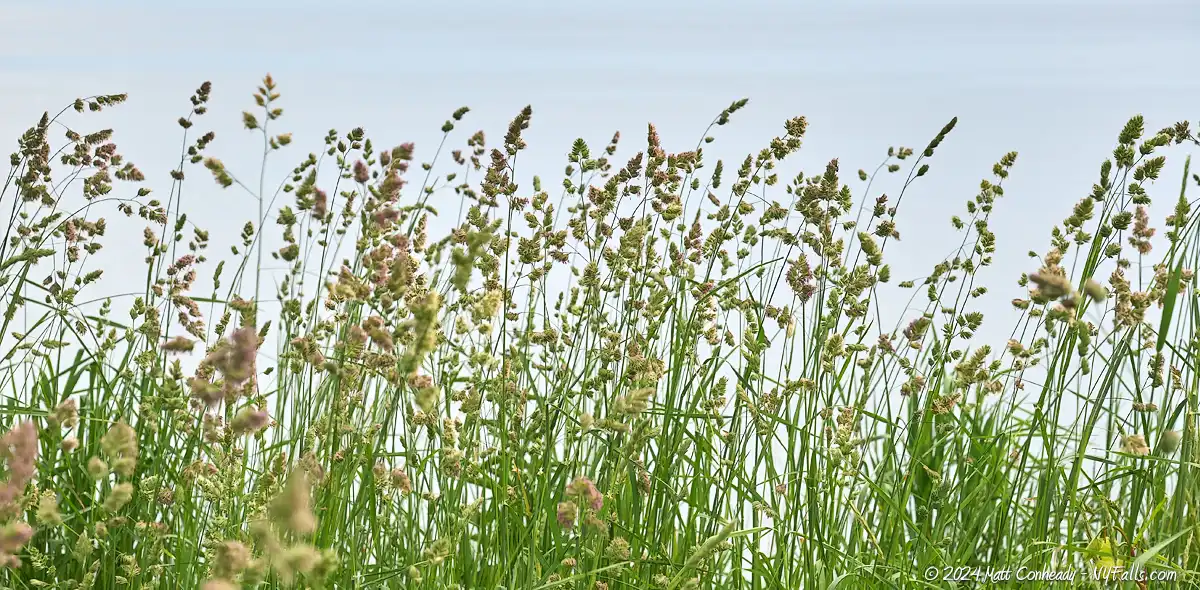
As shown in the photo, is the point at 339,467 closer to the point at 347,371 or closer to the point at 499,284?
the point at 347,371

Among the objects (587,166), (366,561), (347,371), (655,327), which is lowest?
(366,561)

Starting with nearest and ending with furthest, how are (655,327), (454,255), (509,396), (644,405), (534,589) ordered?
(454,255)
(644,405)
(534,589)
(509,396)
(655,327)

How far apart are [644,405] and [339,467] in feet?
3.49

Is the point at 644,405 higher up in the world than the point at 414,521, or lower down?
higher up

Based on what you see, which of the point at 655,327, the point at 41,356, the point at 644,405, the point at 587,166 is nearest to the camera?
the point at 644,405

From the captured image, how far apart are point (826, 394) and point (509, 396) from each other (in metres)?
0.91

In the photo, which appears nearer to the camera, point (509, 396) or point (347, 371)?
point (347, 371)

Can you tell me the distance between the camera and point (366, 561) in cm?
281

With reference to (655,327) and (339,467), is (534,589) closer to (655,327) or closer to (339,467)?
(339,467)

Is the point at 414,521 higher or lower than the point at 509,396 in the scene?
lower

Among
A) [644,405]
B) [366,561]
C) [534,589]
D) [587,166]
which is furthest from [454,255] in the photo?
[587,166]

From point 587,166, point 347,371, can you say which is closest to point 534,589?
point 347,371

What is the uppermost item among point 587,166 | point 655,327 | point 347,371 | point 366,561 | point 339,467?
point 587,166

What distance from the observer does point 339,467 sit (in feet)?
8.63
